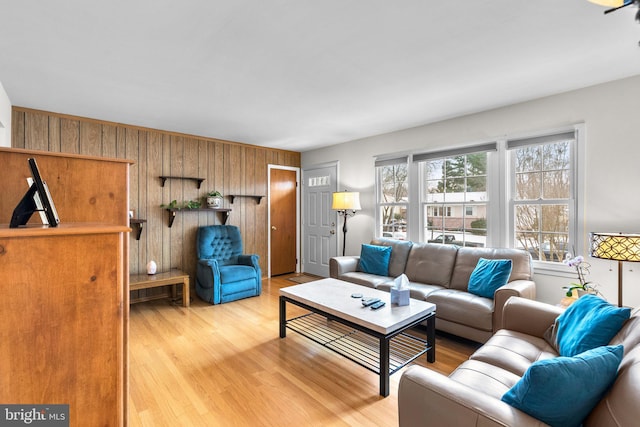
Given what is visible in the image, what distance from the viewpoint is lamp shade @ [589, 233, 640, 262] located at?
6.94ft

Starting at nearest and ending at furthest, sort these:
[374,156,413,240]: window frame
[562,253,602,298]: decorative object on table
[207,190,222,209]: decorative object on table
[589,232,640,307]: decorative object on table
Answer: [589,232,640,307]: decorative object on table < [562,253,602,298]: decorative object on table < [374,156,413,240]: window frame < [207,190,222,209]: decorative object on table

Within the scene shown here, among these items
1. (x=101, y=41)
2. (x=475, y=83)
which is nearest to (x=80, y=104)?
(x=101, y=41)

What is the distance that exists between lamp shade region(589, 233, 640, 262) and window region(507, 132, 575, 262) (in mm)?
706

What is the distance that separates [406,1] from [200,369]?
2891 mm

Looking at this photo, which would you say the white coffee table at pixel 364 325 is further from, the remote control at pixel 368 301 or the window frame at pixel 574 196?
the window frame at pixel 574 196

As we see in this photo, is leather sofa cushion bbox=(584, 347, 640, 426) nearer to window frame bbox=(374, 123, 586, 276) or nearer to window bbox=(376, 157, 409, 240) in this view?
window frame bbox=(374, 123, 586, 276)

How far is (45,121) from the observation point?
3.44 meters

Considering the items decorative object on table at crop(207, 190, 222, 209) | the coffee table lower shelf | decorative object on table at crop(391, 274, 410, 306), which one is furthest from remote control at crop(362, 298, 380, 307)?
decorative object on table at crop(207, 190, 222, 209)

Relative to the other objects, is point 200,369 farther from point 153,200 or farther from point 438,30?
point 438,30

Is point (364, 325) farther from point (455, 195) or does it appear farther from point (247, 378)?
point (455, 195)

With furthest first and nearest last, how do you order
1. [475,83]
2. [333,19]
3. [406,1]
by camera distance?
[475,83], [333,19], [406,1]

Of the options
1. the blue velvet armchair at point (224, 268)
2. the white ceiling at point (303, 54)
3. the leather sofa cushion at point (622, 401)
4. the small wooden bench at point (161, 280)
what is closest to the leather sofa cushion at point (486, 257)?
the white ceiling at point (303, 54)

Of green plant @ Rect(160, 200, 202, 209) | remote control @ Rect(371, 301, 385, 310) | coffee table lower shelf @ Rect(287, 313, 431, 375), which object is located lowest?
coffee table lower shelf @ Rect(287, 313, 431, 375)

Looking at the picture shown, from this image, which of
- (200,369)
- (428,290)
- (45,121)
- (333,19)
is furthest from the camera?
(45,121)
